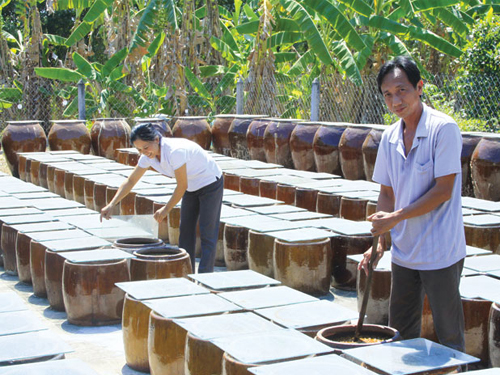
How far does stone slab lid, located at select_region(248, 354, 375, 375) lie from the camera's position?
3229 millimetres

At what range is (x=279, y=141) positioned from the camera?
12.8 m

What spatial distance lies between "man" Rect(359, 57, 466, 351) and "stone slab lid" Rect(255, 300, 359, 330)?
59 centimetres

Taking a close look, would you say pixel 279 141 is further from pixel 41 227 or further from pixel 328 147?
Result: pixel 41 227

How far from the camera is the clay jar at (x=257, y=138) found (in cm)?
1323

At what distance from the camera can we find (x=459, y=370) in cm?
333

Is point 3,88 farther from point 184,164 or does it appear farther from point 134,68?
point 184,164

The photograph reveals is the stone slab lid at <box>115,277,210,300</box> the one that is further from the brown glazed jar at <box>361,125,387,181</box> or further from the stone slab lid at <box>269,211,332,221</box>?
the brown glazed jar at <box>361,125,387,181</box>

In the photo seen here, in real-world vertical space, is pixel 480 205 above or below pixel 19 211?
above

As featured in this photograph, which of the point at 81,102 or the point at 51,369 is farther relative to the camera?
the point at 81,102

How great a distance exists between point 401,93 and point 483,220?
406cm

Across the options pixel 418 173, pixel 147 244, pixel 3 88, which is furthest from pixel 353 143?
pixel 3 88

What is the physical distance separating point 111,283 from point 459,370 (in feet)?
10.8

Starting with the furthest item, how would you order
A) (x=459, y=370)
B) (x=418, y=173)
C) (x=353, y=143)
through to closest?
(x=353, y=143) < (x=418, y=173) < (x=459, y=370)

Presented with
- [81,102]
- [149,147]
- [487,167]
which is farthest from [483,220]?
[81,102]
